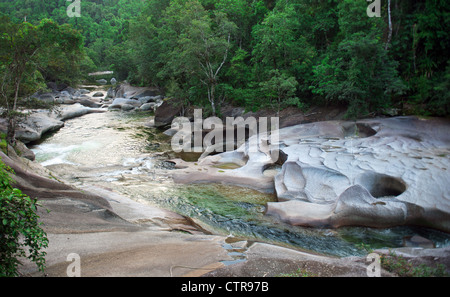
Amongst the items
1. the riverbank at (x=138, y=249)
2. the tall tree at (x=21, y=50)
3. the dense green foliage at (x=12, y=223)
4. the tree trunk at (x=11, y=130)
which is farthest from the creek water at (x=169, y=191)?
the dense green foliage at (x=12, y=223)

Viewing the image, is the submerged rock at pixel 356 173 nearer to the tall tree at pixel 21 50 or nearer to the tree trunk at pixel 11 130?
the tree trunk at pixel 11 130

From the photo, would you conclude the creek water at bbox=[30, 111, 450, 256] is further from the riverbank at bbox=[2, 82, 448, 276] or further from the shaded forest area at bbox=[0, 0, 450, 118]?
the shaded forest area at bbox=[0, 0, 450, 118]

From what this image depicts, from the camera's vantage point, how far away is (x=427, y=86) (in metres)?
15.2

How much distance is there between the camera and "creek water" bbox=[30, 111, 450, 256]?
8086 millimetres

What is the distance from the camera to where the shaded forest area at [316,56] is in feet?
50.2

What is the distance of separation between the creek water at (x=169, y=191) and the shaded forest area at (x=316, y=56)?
4.84 m

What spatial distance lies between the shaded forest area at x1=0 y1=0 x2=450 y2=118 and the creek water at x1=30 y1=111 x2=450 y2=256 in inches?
191

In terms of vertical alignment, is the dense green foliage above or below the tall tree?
below

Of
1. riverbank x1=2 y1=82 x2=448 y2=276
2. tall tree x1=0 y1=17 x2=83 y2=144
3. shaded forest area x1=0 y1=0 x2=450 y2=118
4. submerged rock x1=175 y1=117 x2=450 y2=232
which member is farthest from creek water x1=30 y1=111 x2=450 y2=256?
shaded forest area x1=0 y1=0 x2=450 y2=118

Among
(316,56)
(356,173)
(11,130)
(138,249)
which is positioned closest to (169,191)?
(138,249)

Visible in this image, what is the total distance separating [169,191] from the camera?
465 inches

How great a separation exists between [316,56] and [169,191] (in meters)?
14.3
